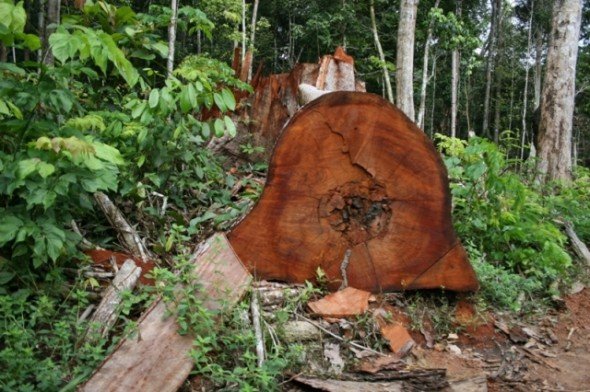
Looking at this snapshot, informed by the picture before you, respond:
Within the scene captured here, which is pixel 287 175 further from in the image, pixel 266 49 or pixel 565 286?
pixel 266 49

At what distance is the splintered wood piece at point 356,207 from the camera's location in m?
3.31

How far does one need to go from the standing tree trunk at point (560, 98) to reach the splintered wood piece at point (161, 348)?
5942 millimetres

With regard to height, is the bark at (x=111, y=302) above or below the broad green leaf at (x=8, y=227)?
below

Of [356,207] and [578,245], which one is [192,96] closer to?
[356,207]

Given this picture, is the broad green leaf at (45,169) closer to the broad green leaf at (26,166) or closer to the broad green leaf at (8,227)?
the broad green leaf at (26,166)

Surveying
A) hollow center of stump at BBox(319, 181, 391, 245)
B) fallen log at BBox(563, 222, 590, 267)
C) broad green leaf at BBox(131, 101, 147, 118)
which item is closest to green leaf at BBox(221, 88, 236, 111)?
broad green leaf at BBox(131, 101, 147, 118)

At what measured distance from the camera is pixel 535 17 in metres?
29.9

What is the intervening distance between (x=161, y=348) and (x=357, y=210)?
5.20ft

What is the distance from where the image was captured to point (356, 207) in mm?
3477

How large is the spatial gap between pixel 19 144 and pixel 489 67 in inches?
1053

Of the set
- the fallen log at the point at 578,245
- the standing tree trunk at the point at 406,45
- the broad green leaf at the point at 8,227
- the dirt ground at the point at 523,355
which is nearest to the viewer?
the broad green leaf at the point at 8,227

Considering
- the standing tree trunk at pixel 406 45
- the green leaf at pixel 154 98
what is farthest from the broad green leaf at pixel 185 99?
the standing tree trunk at pixel 406 45

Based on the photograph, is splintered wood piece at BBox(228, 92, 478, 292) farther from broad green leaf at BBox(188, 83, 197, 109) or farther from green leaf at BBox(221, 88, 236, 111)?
broad green leaf at BBox(188, 83, 197, 109)

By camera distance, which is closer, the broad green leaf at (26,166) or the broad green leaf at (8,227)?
the broad green leaf at (26,166)
